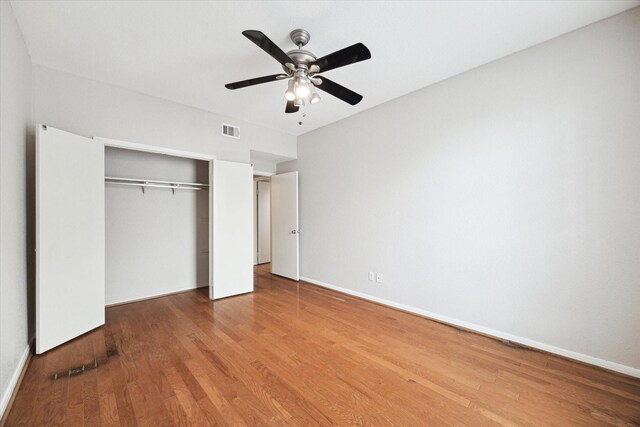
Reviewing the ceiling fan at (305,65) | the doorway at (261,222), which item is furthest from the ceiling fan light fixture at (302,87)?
the doorway at (261,222)

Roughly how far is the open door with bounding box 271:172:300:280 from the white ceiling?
220 centimetres

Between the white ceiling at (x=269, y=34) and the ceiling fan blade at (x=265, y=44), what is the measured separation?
383 mm

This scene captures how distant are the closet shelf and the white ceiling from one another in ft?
4.09

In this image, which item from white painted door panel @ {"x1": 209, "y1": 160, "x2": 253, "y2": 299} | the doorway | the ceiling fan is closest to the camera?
the ceiling fan

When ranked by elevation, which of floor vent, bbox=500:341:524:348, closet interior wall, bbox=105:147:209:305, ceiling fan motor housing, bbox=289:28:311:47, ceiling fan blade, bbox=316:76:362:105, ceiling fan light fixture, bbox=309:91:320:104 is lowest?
floor vent, bbox=500:341:524:348

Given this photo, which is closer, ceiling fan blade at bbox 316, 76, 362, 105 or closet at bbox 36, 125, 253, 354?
ceiling fan blade at bbox 316, 76, 362, 105

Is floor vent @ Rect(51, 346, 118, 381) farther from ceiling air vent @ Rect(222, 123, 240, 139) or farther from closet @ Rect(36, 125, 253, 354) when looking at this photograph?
ceiling air vent @ Rect(222, 123, 240, 139)

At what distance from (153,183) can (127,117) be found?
1.01 m

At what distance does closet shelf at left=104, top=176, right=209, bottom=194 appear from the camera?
3.56m

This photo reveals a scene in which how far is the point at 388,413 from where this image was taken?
5.49ft

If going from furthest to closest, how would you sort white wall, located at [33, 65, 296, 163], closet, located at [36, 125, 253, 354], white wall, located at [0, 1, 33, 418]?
white wall, located at [33, 65, 296, 163] → closet, located at [36, 125, 253, 354] → white wall, located at [0, 1, 33, 418]

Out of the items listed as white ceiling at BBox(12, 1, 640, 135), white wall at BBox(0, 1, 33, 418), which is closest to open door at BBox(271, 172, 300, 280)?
white ceiling at BBox(12, 1, 640, 135)

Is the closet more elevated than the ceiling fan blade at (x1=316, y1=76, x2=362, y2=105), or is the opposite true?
the ceiling fan blade at (x1=316, y1=76, x2=362, y2=105)

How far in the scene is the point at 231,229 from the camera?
4.09 metres
